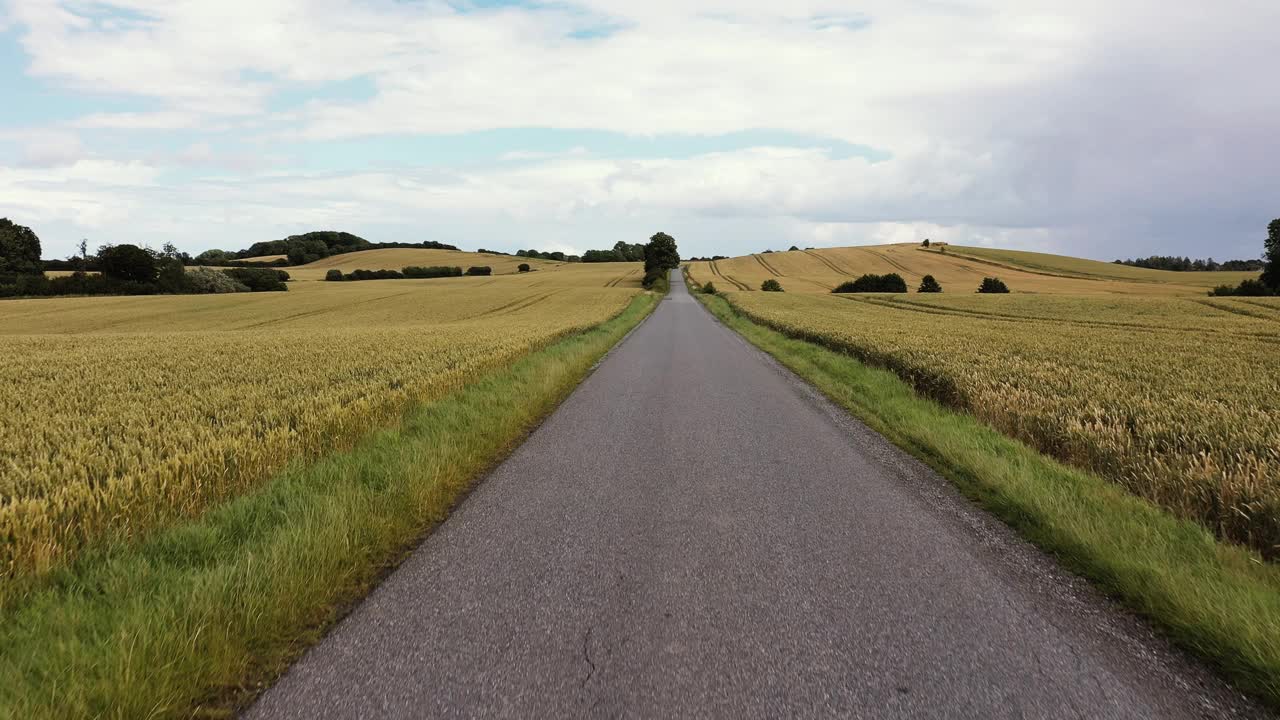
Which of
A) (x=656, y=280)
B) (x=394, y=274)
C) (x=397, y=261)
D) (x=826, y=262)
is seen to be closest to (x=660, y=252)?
(x=656, y=280)

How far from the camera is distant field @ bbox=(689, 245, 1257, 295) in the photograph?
77875 mm

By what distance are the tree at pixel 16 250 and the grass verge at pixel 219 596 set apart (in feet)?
296

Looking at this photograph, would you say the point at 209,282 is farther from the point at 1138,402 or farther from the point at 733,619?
the point at 1138,402

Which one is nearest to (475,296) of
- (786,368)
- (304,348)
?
(304,348)

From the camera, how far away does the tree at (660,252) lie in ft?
288

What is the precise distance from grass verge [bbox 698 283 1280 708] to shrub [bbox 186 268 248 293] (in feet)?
277

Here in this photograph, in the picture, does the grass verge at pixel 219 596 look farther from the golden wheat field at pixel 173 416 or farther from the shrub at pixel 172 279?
the shrub at pixel 172 279

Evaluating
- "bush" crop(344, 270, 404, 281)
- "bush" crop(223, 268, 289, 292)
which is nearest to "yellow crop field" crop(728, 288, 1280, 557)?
"bush" crop(223, 268, 289, 292)

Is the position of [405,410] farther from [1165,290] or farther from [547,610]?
[1165,290]

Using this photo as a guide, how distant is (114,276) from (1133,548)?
90891 mm

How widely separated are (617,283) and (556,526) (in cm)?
8352

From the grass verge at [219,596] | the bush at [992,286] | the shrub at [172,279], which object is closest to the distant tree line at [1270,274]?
the bush at [992,286]

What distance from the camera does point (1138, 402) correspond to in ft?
27.4

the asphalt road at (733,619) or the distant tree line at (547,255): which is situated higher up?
the distant tree line at (547,255)
